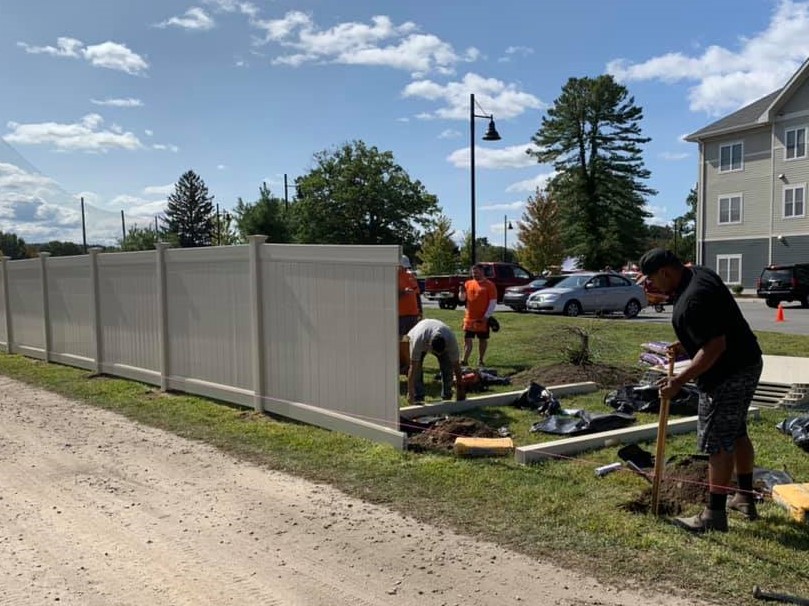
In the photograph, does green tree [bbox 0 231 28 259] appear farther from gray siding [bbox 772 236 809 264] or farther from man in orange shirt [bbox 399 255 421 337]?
man in orange shirt [bbox 399 255 421 337]

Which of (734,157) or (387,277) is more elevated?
(734,157)

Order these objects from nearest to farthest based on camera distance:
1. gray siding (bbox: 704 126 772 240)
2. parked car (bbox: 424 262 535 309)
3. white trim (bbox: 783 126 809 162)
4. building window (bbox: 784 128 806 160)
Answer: parked car (bbox: 424 262 535 309), white trim (bbox: 783 126 809 162), building window (bbox: 784 128 806 160), gray siding (bbox: 704 126 772 240)

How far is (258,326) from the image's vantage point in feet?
25.5

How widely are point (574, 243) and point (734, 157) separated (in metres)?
20.5

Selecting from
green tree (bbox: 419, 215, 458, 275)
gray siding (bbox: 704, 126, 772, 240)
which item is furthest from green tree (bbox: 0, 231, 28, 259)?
gray siding (bbox: 704, 126, 772, 240)

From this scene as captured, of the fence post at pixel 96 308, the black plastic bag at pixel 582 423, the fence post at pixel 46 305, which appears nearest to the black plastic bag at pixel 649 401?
the black plastic bag at pixel 582 423

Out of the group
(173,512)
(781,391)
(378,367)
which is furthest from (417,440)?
(781,391)

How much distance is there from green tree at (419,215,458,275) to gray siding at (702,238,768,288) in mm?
20610

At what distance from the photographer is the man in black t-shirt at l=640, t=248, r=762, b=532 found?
4.03 meters

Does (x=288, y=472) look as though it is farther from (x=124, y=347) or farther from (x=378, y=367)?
(x=124, y=347)

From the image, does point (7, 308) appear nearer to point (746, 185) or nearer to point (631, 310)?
point (631, 310)

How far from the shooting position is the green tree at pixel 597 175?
5838 cm

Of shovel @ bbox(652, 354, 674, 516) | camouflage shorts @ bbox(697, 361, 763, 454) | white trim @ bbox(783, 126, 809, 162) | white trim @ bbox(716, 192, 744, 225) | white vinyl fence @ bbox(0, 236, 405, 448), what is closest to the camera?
camouflage shorts @ bbox(697, 361, 763, 454)

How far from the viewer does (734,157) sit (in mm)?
39938
